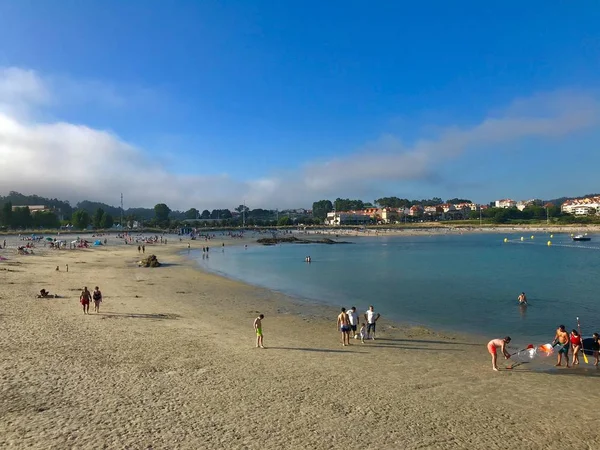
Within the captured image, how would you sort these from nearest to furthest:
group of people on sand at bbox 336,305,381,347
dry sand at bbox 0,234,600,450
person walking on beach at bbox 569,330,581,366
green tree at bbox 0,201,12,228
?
dry sand at bbox 0,234,600,450 → person walking on beach at bbox 569,330,581,366 → group of people on sand at bbox 336,305,381,347 → green tree at bbox 0,201,12,228

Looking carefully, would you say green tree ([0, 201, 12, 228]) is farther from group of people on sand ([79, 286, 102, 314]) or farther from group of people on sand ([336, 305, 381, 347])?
group of people on sand ([336, 305, 381, 347])

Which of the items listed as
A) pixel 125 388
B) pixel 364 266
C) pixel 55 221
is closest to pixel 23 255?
pixel 364 266

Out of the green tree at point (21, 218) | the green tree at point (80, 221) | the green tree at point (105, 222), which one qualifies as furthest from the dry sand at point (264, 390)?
the green tree at point (105, 222)

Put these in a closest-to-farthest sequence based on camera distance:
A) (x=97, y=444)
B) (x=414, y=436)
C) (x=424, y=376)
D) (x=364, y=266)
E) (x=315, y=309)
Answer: (x=97, y=444), (x=414, y=436), (x=424, y=376), (x=315, y=309), (x=364, y=266)

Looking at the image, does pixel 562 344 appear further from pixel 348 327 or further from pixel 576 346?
pixel 348 327

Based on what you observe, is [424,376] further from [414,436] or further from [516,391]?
[414,436]

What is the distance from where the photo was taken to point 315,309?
21297mm

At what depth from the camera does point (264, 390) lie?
9266mm

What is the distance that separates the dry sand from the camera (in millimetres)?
7180

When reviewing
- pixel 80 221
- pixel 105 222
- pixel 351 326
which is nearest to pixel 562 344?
pixel 351 326

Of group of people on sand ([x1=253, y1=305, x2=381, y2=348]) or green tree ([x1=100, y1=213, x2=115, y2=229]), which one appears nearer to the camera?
group of people on sand ([x1=253, y1=305, x2=381, y2=348])

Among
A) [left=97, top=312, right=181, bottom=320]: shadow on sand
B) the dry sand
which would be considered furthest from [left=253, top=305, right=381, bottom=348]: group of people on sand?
[left=97, top=312, right=181, bottom=320]: shadow on sand

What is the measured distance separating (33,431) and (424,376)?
8.66 m

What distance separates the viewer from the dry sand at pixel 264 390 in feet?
23.6
